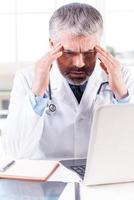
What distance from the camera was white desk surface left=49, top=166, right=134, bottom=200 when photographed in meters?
1.07

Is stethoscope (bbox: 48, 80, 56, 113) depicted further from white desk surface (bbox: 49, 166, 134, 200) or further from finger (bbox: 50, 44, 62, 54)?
white desk surface (bbox: 49, 166, 134, 200)

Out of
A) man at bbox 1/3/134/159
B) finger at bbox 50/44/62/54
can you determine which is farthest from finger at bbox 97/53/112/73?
finger at bbox 50/44/62/54

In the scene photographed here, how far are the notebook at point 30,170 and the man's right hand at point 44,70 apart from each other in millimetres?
318

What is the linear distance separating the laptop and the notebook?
0.15m

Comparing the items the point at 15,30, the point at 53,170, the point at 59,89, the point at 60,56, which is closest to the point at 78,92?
the point at 59,89

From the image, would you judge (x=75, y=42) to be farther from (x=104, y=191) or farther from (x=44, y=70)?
(x=104, y=191)

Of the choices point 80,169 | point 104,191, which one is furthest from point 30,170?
point 104,191

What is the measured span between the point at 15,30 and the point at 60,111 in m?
1.15

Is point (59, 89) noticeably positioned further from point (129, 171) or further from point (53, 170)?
point (129, 171)

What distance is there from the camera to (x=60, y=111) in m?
1.64

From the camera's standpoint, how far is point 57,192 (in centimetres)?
107

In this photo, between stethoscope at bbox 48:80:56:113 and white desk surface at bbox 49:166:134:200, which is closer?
white desk surface at bbox 49:166:134:200

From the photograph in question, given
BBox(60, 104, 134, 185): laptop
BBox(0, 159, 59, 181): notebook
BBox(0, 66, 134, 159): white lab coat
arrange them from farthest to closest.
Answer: BBox(0, 66, 134, 159): white lab coat, BBox(0, 159, 59, 181): notebook, BBox(60, 104, 134, 185): laptop

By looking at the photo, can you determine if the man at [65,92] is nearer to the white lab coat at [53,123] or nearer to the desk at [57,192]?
the white lab coat at [53,123]
